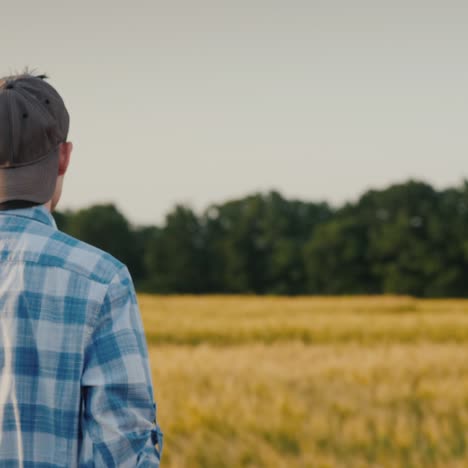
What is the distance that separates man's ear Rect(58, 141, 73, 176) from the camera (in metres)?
1.38

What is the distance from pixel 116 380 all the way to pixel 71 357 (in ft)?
0.32

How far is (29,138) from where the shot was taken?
4.32ft

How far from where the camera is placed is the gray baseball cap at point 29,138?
1314 millimetres

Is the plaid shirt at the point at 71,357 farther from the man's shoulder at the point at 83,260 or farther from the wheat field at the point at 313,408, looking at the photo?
the wheat field at the point at 313,408

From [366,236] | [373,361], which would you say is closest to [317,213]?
[366,236]

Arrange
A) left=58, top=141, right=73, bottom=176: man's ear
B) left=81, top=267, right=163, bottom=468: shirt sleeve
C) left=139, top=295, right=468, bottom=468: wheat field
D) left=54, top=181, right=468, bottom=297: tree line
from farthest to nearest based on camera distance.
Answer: left=54, top=181, right=468, bottom=297: tree line, left=139, top=295, right=468, bottom=468: wheat field, left=58, top=141, right=73, bottom=176: man's ear, left=81, top=267, right=163, bottom=468: shirt sleeve

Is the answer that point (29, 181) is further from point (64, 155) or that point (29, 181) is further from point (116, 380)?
point (116, 380)

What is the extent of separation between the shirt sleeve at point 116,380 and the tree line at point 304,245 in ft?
124

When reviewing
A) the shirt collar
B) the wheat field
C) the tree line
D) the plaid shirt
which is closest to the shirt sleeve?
the plaid shirt

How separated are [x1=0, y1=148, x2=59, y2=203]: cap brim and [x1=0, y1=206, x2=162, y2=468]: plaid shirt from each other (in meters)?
0.09

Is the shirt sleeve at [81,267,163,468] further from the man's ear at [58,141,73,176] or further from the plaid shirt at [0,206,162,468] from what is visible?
the man's ear at [58,141,73,176]

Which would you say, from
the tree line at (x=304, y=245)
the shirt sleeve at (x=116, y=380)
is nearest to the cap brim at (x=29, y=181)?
the shirt sleeve at (x=116, y=380)

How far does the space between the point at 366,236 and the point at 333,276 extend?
375cm

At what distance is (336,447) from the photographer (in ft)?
14.0
